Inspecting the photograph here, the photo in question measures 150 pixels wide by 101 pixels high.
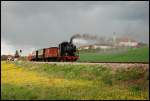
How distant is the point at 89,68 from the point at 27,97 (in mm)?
17173

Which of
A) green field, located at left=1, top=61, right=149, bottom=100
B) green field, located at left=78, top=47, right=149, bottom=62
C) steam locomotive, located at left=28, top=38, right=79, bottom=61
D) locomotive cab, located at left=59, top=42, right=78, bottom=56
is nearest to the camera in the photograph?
green field, located at left=1, top=61, right=149, bottom=100

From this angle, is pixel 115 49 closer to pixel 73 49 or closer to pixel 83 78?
pixel 73 49

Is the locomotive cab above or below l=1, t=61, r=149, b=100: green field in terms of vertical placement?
above

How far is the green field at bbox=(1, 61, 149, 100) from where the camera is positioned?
23.8 metres

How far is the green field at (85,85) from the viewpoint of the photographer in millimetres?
23844

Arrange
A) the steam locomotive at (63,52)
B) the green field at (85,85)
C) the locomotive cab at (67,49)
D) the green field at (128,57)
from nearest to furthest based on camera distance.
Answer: the green field at (85,85) < the green field at (128,57) < the steam locomotive at (63,52) < the locomotive cab at (67,49)

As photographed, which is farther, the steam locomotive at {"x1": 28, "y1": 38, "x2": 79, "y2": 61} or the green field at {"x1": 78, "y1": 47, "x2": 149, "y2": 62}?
the steam locomotive at {"x1": 28, "y1": 38, "x2": 79, "y2": 61}

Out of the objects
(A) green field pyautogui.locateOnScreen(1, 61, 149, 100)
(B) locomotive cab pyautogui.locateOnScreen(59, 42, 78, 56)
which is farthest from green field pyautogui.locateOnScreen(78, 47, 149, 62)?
(A) green field pyautogui.locateOnScreen(1, 61, 149, 100)

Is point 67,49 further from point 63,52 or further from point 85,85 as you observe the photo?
point 85,85

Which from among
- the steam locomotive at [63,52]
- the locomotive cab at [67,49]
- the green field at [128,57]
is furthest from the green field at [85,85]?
the locomotive cab at [67,49]

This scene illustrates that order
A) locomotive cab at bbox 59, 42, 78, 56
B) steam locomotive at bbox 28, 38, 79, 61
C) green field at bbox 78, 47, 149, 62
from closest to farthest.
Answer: green field at bbox 78, 47, 149, 62 < steam locomotive at bbox 28, 38, 79, 61 < locomotive cab at bbox 59, 42, 78, 56

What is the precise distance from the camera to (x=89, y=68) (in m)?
39.5

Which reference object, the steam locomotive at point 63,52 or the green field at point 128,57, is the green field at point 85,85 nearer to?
the green field at point 128,57

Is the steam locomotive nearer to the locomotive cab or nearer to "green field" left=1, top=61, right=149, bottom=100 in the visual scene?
the locomotive cab
